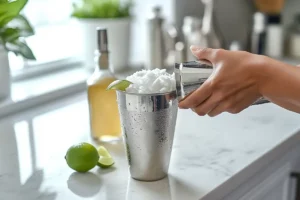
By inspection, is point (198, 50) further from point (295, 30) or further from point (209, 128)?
point (295, 30)

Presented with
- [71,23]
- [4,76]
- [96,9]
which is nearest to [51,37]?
[71,23]

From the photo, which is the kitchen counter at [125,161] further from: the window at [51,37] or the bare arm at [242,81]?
the window at [51,37]

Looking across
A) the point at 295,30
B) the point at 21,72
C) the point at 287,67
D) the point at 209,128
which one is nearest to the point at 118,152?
the point at 209,128

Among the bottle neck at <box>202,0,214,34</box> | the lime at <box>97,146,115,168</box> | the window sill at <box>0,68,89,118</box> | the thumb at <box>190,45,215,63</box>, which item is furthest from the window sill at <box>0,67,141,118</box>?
the thumb at <box>190,45,215,63</box>

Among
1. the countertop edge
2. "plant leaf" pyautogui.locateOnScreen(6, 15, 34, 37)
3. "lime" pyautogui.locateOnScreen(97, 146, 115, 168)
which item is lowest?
the countertop edge

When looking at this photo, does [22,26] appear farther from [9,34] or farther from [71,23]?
[71,23]

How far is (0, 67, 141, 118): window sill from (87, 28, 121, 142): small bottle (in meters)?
0.23

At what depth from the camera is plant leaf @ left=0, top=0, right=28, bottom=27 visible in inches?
49.3

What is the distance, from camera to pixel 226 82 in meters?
0.91

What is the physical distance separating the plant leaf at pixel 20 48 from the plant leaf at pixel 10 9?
0.06 meters

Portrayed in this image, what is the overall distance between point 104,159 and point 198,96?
0.23 meters

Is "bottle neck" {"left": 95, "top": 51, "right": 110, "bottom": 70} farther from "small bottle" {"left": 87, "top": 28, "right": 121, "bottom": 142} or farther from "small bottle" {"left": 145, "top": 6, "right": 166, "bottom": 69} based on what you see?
"small bottle" {"left": 145, "top": 6, "right": 166, "bottom": 69}

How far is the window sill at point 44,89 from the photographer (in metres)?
1.41

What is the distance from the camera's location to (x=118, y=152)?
3.64 feet
